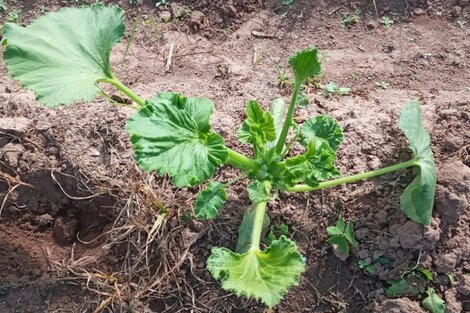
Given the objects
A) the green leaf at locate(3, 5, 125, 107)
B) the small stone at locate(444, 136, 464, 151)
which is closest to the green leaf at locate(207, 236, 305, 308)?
the green leaf at locate(3, 5, 125, 107)

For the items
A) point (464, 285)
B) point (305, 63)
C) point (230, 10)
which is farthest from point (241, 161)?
point (230, 10)

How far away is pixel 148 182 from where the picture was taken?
9.84 ft

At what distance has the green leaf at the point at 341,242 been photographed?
2.75 meters

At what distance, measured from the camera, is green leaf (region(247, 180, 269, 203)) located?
260 cm

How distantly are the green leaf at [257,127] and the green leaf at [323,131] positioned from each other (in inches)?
5.8

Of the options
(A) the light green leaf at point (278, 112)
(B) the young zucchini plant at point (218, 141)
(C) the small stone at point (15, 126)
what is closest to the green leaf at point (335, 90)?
(A) the light green leaf at point (278, 112)

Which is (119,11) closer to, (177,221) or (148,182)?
(148,182)

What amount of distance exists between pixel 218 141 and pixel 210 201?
0.29 m

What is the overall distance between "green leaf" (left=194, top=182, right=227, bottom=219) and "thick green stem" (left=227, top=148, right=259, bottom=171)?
0.15m

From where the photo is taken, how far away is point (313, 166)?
258cm

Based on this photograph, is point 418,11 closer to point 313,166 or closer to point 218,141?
point 313,166

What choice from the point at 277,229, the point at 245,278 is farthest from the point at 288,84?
the point at 245,278

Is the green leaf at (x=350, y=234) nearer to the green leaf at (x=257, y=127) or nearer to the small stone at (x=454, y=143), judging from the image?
the green leaf at (x=257, y=127)

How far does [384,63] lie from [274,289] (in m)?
1.74
